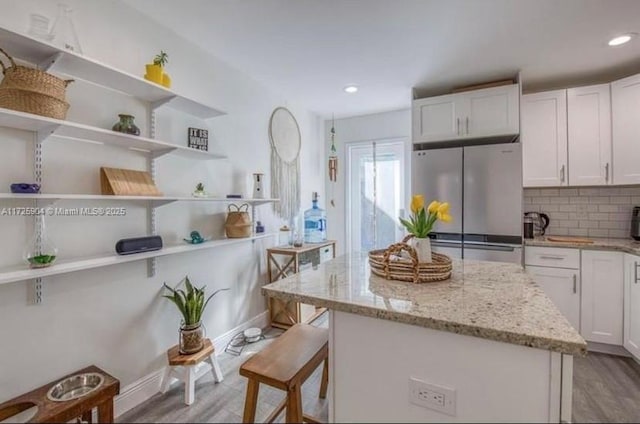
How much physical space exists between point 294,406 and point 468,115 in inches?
110

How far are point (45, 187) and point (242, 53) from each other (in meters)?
1.62

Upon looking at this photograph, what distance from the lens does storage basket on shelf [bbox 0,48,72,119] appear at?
122 cm

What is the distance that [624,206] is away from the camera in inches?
109

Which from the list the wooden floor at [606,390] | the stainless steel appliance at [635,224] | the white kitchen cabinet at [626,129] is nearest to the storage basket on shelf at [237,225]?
the wooden floor at [606,390]

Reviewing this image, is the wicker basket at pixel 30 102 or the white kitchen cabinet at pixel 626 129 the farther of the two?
the white kitchen cabinet at pixel 626 129

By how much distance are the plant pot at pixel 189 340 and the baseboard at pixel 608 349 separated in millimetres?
3074

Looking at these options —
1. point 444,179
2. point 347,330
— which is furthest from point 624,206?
point 347,330

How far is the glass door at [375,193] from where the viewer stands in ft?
12.5

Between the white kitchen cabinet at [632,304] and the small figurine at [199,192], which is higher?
the small figurine at [199,192]

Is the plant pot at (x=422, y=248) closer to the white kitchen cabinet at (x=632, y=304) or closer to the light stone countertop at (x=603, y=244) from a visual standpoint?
the light stone countertop at (x=603, y=244)

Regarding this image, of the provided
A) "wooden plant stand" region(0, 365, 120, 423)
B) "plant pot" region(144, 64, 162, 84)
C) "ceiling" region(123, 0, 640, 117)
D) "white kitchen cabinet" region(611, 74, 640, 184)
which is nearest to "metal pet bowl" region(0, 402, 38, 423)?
"wooden plant stand" region(0, 365, 120, 423)

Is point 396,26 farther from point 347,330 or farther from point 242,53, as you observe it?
point 347,330

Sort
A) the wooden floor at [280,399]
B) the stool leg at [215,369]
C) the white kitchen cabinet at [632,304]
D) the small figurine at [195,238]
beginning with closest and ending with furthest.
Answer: the wooden floor at [280,399] < the stool leg at [215,369] < the small figurine at [195,238] < the white kitchen cabinet at [632,304]

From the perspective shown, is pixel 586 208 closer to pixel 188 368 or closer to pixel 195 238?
pixel 195 238
